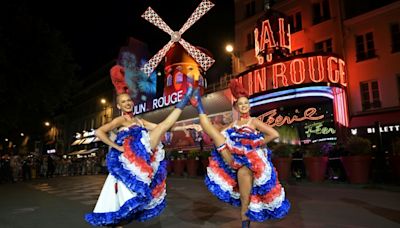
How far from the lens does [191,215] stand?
19.3ft

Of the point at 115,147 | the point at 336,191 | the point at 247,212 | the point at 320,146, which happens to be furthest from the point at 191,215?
the point at 320,146

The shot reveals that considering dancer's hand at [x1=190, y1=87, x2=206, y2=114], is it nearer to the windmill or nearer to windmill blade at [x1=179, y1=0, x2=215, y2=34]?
the windmill

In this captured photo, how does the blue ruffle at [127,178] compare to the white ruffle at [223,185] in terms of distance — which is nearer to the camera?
the blue ruffle at [127,178]

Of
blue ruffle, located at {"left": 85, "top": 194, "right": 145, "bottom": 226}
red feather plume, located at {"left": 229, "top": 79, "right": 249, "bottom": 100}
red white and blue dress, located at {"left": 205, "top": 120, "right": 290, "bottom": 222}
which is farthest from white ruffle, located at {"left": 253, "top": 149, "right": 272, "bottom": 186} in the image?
blue ruffle, located at {"left": 85, "top": 194, "right": 145, "bottom": 226}

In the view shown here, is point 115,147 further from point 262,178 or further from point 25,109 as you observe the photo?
point 25,109

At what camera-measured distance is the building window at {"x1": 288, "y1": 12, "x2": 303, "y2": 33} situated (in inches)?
A: 748

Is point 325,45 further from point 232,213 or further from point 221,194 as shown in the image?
point 221,194

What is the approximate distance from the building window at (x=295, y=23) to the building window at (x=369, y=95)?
5146 millimetres

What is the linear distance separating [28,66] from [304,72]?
12.1m

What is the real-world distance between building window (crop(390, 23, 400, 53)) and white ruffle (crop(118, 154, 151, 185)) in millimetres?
15718

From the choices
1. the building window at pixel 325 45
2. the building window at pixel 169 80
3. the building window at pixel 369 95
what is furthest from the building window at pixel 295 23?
the building window at pixel 169 80

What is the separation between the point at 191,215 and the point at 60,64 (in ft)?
34.8

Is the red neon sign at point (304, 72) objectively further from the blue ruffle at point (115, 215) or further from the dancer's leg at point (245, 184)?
the blue ruffle at point (115, 215)

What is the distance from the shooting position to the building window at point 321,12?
1780cm
